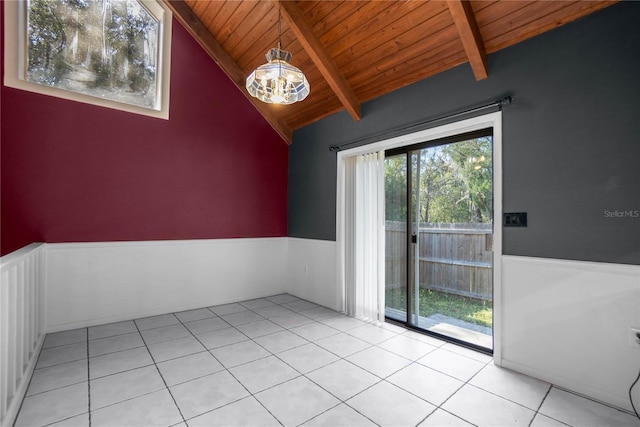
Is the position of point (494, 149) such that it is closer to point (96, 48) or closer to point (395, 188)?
point (395, 188)

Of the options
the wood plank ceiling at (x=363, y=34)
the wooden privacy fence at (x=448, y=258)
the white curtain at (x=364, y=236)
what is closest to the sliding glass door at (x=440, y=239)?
the wooden privacy fence at (x=448, y=258)

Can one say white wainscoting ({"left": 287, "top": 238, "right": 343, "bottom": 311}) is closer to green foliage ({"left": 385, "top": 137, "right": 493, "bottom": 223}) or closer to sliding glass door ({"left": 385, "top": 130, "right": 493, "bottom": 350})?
sliding glass door ({"left": 385, "top": 130, "right": 493, "bottom": 350})

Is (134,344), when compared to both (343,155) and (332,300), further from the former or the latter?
(343,155)

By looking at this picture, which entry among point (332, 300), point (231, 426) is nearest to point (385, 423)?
point (231, 426)

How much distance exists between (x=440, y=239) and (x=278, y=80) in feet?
7.82

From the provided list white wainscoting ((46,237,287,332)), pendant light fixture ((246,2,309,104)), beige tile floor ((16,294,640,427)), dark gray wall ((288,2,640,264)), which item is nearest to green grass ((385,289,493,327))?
beige tile floor ((16,294,640,427))

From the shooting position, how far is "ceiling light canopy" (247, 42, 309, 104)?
215cm

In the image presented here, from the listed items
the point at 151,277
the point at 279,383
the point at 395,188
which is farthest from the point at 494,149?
the point at 151,277

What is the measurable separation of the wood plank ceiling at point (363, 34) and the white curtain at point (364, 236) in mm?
699

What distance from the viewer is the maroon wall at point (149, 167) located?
277 cm

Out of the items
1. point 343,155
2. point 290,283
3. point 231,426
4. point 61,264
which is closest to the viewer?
point 231,426

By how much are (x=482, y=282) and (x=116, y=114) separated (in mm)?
4460

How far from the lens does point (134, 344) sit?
8.80 feet

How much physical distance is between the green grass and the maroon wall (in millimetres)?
2140
